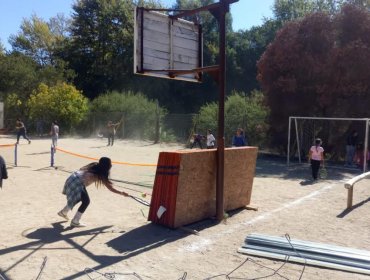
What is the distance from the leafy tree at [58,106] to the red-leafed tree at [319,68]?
18.7 meters

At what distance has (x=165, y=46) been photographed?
358 inches

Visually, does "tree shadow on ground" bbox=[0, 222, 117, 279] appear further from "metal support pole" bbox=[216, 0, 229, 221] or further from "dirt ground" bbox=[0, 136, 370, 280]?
"metal support pole" bbox=[216, 0, 229, 221]

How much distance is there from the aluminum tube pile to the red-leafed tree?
14009 millimetres

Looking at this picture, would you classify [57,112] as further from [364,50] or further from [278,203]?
[278,203]

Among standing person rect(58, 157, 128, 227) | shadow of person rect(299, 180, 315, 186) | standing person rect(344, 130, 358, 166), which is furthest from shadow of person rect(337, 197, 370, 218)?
standing person rect(344, 130, 358, 166)

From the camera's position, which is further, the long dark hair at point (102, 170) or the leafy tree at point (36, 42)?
the leafy tree at point (36, 42)

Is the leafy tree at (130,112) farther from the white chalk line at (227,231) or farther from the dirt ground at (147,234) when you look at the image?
the white chalk line at (227,231)

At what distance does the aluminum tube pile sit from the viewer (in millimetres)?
5871

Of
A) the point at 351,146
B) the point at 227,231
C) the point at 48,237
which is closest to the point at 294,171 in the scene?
the point at 351,146

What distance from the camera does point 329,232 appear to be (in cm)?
761

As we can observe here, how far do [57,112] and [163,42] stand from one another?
90.5 ft

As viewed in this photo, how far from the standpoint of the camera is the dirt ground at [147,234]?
5594 millimetres

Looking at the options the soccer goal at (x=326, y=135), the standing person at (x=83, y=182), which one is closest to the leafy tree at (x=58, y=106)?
the soccer goal at (x=326, y=135)

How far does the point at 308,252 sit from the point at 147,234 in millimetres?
2551
